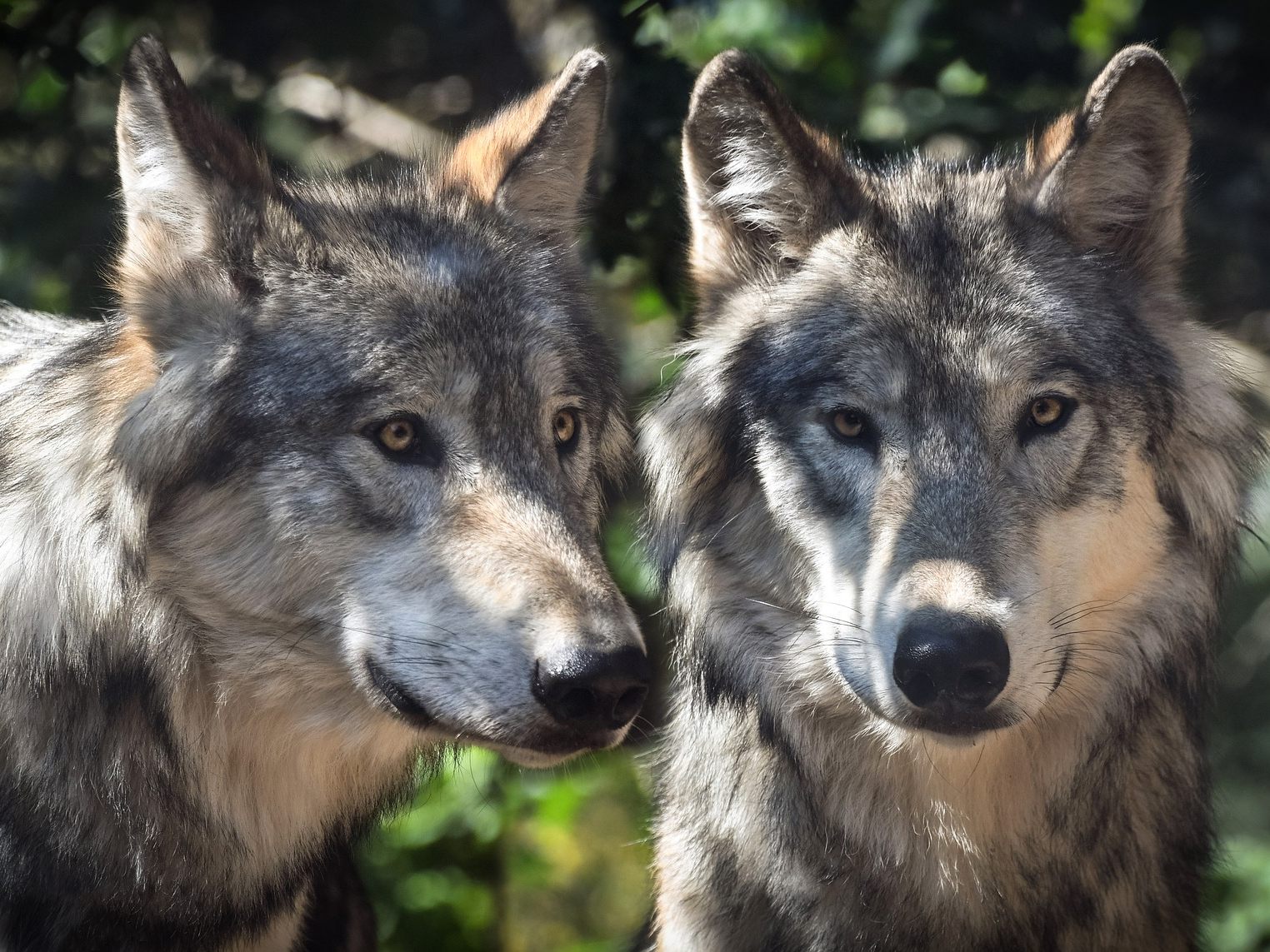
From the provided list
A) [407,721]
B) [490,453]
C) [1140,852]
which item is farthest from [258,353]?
[1140,852]

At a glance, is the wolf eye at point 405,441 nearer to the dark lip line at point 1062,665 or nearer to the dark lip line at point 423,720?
the dark lip line at point 423,720

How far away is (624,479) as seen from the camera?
12.6ft

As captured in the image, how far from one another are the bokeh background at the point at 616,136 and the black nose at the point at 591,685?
1.11 meters

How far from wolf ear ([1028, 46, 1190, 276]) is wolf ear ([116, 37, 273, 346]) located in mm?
1915

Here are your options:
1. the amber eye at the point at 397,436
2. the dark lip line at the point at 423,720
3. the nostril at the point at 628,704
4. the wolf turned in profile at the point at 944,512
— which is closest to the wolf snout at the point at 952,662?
the wolf turned in profile at the point at 944,512

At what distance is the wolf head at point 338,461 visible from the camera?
275 centimetres

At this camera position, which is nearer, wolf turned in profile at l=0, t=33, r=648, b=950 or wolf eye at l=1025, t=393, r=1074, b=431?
wolf turned in profile at l=0, t=33, r=648, b=950

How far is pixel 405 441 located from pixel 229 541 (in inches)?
17.4

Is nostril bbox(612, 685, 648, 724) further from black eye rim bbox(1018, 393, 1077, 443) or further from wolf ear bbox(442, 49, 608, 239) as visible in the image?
wolf ear bbox(442, 49, 608, 239)

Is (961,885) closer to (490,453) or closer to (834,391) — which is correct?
(834,391)

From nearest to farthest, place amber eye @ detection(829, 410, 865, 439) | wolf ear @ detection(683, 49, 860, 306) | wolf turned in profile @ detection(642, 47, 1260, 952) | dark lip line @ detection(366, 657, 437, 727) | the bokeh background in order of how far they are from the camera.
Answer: dark lip line @ detection(366, 657, 437, 727) → wolf turned in profile @ detection(642, 47, 1260, 952) → amber eye @ detection(829, 410, 865, 439) → wolf ear @ detection(683, 49, 860, 306) → the bokeh background

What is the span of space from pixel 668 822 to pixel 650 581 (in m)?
0.71

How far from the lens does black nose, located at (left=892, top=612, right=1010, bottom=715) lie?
8.57ft

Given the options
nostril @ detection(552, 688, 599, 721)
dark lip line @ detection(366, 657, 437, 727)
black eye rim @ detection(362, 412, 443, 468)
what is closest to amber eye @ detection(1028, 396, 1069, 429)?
nostril @ detection(552, 688, 599, 721)
